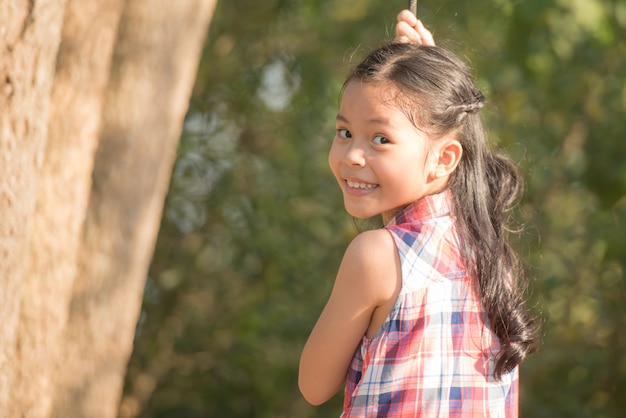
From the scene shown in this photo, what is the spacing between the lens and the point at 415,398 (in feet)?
5.40

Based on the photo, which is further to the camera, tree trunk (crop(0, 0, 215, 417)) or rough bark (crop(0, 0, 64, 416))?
tree trunk (crop(0, 0, 215, 417))

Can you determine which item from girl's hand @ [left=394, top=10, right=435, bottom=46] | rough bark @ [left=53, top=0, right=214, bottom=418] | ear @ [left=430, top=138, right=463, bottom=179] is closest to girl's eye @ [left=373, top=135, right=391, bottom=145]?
ear @ [left=430, top=138, right=463, bottom=179]

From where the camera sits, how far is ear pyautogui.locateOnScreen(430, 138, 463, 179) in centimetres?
178

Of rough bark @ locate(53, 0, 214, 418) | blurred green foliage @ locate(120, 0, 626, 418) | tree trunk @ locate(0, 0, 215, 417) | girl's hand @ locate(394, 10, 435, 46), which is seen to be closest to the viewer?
girl's hand @ locate(394, 10, 435, 46)

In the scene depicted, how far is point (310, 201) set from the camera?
5020 millimetres

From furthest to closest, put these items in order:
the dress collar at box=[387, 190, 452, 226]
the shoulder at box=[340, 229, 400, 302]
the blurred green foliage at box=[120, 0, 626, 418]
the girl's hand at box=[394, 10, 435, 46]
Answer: the blurred green foliage at box=[120, 0, 626, 418] < the girl's hand at box=[394, 10, 435, 46] < the dress collar at box=[387, 190, 452, 226] < the shoulder at box=[340, 229, 400, 302]

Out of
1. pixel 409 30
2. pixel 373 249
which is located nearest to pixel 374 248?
pixel 373 249

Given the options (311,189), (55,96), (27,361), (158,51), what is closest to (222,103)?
(311,189)

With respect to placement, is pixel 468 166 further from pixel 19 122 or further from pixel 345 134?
pixel 19 122

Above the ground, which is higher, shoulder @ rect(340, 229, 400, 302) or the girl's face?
the girl's face

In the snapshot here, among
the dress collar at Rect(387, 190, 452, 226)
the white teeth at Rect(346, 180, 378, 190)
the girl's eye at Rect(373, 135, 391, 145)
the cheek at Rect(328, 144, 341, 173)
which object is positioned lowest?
the dress collar at Rect(387, 190, 452, 226)

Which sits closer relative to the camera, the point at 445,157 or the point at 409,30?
the point at 445,157

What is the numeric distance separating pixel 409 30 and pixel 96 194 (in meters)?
1.41

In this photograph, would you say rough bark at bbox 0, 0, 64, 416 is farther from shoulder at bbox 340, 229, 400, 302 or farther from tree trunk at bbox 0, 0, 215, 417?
shoulder at bbox 340, 229, 400, 302
